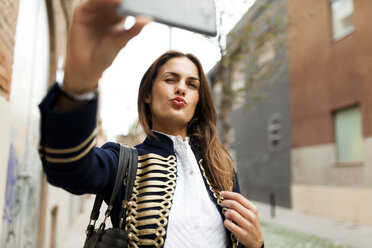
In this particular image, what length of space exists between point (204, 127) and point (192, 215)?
67 centimetres

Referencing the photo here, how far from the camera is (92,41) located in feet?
3.07

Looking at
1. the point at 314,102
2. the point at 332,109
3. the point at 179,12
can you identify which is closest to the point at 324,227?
the point at 332,109

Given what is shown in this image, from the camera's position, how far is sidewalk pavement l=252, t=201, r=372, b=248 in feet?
29.0

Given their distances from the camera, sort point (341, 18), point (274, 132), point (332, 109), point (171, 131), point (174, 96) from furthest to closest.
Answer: point (274, 132) < point (332, 109) < point (341, 18) < point (171, 131) < point (174, 96)

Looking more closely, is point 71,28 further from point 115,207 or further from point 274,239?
point 274,239

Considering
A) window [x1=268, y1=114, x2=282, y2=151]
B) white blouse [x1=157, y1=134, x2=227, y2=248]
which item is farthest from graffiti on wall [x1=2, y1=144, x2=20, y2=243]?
window [x1=268, y1=114, x2=282, y2=151]

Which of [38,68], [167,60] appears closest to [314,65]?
[38,68]

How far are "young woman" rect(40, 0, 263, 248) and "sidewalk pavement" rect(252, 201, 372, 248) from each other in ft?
26.2

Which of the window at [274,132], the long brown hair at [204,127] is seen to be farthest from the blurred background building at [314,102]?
the long brown hair at [204,127]

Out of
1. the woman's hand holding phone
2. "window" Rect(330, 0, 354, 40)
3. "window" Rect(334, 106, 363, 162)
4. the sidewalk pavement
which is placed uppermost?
"window" Rect(330, 0, 354, 40)

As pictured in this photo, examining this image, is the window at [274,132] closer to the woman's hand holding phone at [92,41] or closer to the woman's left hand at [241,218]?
the woman's left hand at [241,218]

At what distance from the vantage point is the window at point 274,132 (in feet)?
53.6

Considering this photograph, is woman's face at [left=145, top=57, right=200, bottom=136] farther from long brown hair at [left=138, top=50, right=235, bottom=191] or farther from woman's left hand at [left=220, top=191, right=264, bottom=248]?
woman's left hand at [left=220, top=191, right=264, bottom=248]

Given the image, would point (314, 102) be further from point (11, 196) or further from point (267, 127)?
point (11, 196)
